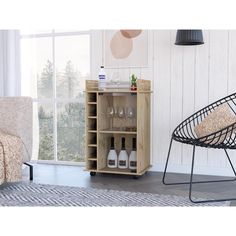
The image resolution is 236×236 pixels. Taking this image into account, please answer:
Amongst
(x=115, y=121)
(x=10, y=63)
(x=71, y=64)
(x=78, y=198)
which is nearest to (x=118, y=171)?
(x=115, y=121)

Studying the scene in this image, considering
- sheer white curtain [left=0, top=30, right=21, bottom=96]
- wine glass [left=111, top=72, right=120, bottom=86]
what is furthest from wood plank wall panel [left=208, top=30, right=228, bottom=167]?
sheer white curtain [left=0, top=30, right=21, bottom=96]

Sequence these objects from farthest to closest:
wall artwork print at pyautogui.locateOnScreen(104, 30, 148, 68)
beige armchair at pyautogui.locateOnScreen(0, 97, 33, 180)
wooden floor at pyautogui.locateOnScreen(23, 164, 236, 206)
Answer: wall artwork print at pyautogui.locateOnScreen(104, 30, 148, 68), beige armchair at pyautogui.locateOnScreen(0, 97, 33, 180), wooden floor at pyautogui.locateOnScreen(23, 164, 236, 206)

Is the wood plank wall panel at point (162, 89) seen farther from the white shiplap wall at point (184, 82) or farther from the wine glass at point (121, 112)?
the wine glass at point (121, 112)

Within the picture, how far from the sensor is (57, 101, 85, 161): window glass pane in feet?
12.6

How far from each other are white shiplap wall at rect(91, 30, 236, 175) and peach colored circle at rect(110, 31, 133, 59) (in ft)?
0.50

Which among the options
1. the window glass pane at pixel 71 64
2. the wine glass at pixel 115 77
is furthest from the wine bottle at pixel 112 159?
the window glass pane at pixel 71 64

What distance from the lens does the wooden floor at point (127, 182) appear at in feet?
8.84

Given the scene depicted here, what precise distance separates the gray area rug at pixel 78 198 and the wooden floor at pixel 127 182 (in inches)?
6.8

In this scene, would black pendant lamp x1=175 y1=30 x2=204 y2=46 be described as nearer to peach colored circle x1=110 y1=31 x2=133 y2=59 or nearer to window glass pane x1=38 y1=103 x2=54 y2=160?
peach colored circle x1=110 y1=31 x2=133 y2=59

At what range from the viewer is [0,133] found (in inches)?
112

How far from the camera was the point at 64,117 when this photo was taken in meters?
3.92
